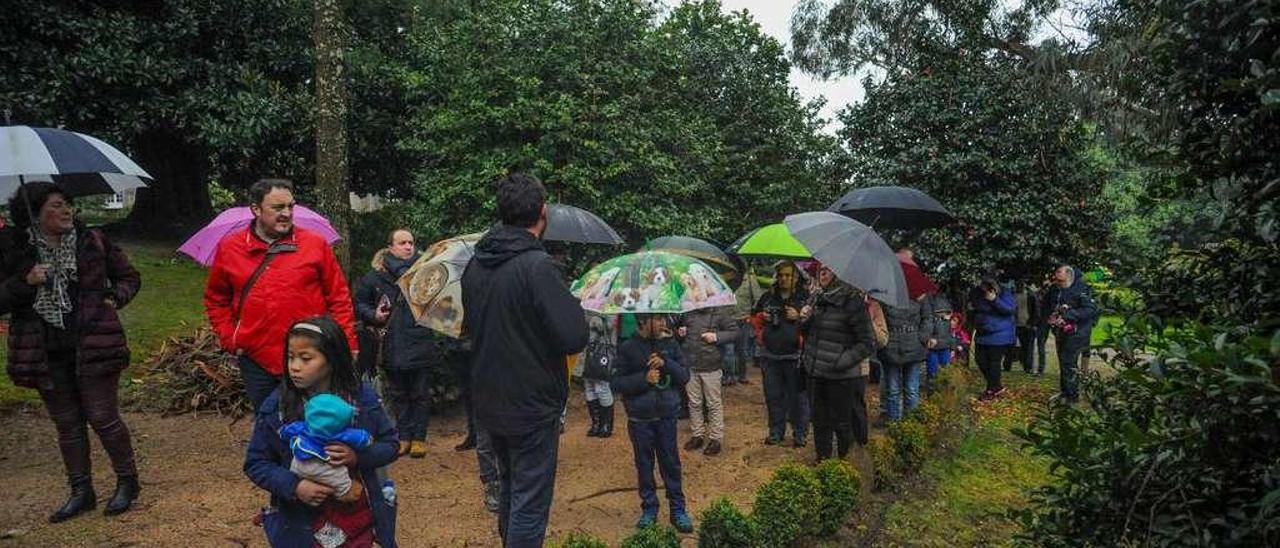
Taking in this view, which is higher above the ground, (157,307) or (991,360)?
(157,307)

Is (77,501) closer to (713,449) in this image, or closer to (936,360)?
(713,449)

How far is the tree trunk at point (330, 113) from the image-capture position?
7781 millimetres

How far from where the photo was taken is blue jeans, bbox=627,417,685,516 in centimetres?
486

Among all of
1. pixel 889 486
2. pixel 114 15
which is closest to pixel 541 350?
pixel 889 486

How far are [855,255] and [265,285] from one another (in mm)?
3468

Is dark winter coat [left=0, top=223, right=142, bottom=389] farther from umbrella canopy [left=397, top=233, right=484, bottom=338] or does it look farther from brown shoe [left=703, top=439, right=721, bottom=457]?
brown shoe [left=703, top=439, right=721, bottom=457]

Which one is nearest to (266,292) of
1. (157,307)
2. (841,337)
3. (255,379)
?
(255,379)

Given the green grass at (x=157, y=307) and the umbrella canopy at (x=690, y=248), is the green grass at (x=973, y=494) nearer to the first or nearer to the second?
the umbrella canopy at (x=690, y=248)

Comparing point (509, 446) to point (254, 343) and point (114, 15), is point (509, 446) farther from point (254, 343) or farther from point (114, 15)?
point (114, 15)

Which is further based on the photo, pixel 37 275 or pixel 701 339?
pixel 701 339

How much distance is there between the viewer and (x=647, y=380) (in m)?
4.84

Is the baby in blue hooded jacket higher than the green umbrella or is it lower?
lower

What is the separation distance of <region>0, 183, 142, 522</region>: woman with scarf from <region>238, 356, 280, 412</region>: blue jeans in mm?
1106

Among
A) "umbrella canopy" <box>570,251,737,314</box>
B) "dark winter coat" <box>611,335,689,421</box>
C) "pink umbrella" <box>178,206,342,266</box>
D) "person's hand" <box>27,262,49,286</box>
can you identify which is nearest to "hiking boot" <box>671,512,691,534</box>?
"dark winter coat" <box>611,335,689,421</box>
